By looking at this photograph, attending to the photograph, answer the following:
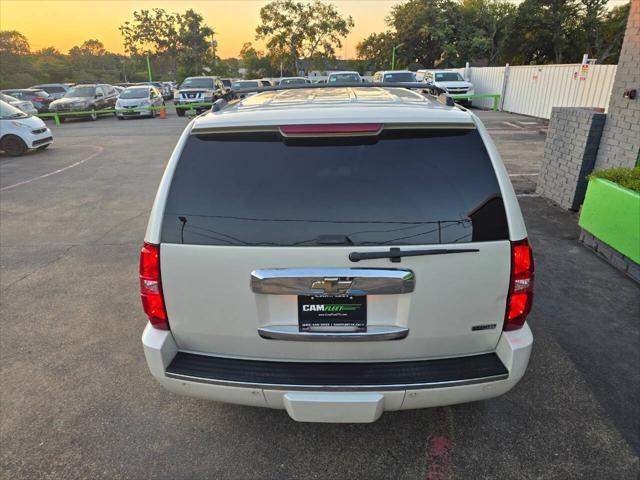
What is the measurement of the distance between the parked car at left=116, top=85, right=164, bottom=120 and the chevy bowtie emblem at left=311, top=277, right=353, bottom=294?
22.8 meters

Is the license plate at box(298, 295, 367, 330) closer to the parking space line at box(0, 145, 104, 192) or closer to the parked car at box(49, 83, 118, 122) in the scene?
the parking space line at box(0, 145, 104, 192)

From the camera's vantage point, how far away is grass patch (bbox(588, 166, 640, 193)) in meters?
4.97

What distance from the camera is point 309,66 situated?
57062 mm

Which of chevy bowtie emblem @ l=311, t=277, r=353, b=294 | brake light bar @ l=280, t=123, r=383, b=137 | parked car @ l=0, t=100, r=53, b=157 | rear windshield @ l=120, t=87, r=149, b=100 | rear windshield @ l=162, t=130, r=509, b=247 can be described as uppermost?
brake light bar @ l=280, t=123, r=383, b=137

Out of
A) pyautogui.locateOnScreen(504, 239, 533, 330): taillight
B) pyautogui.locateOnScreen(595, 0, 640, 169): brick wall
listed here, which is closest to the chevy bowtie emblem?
pyautogui.locateOnScreen(504, 239, 533, 330): taillight

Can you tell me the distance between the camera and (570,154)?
23.0ft

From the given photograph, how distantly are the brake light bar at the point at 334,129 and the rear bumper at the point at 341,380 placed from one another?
1186 millimetres

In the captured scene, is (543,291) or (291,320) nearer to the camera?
(291,320)

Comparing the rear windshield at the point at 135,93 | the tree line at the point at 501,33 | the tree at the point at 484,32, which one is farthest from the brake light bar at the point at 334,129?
the tree at the point at 484,32

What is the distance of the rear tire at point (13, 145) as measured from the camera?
12.6 meters

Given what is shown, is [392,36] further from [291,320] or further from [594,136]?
[291,320]

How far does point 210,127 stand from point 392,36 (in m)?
53.4

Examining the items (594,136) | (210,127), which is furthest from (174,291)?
(594,136)

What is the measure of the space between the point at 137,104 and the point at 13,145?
1030cm
